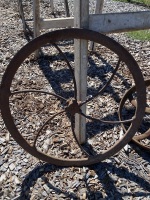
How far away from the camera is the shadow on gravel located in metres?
2.31

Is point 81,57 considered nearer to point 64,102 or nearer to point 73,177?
point 73,177

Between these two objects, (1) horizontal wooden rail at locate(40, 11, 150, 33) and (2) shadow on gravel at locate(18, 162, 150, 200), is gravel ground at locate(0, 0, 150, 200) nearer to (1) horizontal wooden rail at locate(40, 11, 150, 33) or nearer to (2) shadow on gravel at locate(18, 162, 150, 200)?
(2) shadow on gravel at locate(18, 162, 150, 200)

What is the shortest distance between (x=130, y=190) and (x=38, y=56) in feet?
7.94

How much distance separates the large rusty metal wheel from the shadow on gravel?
0.39 feet

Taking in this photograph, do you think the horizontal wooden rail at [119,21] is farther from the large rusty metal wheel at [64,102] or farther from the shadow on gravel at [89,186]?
the shadow on gravel at [89,186]

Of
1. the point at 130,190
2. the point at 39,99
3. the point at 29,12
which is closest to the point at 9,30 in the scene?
the point at 29,12

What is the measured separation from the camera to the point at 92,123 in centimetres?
301

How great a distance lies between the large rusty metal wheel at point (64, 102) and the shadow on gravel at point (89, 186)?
12 centimetres

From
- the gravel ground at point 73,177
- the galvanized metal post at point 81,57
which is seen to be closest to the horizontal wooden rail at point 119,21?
the galvanized metal post at point 81,57

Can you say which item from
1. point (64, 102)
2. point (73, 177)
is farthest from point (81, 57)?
point (64, 102)

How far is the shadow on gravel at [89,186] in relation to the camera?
2309 mm

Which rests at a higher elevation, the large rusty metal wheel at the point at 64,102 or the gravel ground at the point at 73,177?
the large rusty metal wheel at the point at 64,102

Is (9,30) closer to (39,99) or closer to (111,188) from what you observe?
(39,99)

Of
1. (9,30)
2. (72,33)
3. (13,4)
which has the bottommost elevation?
(72,33)
